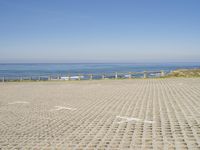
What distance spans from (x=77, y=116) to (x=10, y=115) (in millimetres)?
2510

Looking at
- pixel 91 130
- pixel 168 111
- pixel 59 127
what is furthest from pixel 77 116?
pixel 168 111

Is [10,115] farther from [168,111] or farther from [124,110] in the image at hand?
[168,111]

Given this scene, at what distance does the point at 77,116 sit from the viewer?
27.0 ft

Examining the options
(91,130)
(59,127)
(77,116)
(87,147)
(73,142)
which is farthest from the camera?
(77,116)

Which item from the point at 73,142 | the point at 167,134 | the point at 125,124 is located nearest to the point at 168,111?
the point at 125,124

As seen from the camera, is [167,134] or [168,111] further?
[168,111]

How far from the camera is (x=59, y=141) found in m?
5.45

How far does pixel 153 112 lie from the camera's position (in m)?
8.30

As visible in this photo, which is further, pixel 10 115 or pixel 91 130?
pixel 10 115

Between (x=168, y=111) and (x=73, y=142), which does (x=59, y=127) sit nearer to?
(x=73, y=142)

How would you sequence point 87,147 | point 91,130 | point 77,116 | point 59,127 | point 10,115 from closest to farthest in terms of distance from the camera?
1. point 87,147
2. point 91,130
3. point 59,127
4. point 77,116
5. point 10,115

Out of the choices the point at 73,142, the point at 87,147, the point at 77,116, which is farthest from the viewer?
the point at 77,116

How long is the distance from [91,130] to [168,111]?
3.29 metres

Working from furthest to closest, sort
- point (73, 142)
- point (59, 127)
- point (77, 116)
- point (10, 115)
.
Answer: point (10, 115)
point (77, 116)
point (59, 127)
point (73, 142)
